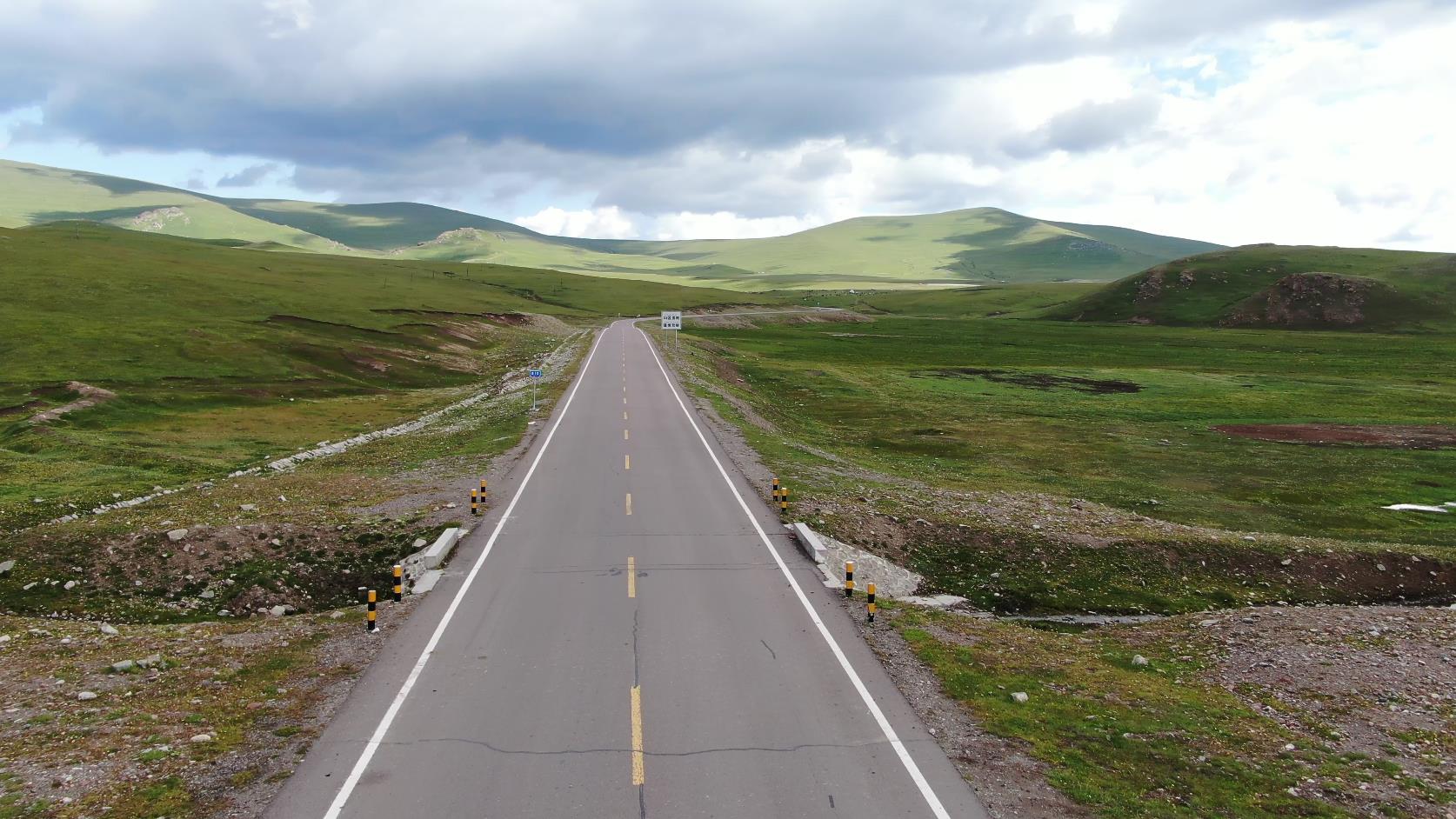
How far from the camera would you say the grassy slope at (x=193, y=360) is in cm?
3659

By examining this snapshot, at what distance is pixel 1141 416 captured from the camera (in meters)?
58.5

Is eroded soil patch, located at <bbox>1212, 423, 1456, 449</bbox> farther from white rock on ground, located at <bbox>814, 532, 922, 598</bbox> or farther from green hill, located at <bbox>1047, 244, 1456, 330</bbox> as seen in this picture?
green hill, located at <bbox>1047, 244, 1456, 330</bbox>

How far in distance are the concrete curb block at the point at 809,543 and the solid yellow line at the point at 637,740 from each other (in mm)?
8670

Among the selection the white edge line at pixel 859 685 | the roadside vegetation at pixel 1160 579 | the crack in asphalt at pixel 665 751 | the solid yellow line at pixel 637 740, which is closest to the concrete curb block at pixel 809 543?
the white edge line at pixel 859 685

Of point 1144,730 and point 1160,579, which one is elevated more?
point 1144,730

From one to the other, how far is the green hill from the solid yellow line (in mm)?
177312

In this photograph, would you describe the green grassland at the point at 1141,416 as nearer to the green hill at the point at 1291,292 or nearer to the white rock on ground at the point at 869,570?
the white rock on ground at the point at 869,570

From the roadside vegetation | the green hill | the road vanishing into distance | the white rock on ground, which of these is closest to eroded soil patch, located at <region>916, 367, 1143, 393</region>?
the roadside vegetation

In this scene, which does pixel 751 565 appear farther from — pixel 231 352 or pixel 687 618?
pixel 231 352

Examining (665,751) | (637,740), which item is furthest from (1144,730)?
(637,740)

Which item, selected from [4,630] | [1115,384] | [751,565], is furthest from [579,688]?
[1115,384]

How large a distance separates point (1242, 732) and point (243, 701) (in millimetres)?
17422

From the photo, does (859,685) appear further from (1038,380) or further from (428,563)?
(1038,380)

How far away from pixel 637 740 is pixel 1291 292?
625ft
